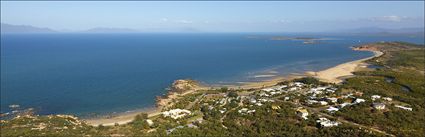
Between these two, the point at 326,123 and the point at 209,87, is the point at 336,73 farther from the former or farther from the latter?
the point at 326,123

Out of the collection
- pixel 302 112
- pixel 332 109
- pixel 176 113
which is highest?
pixel 332 109

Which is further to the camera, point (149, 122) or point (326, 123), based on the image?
point (149, 122)

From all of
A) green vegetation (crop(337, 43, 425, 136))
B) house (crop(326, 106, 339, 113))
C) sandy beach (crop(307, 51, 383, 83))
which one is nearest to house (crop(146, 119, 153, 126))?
house (crop(326, 106, 339, 113))

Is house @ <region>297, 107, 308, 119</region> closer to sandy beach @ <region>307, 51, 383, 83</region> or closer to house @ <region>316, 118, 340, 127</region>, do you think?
house @ <region>316, 118, 340, 127</region>

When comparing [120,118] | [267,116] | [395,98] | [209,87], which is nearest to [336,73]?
[395,98]

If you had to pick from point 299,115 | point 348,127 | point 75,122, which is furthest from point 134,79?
point 348,127

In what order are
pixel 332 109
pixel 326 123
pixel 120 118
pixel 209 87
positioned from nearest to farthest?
1. pixel 326 123
2. pixel 332 109
3. pixel 120 118
4. pixel 209 87

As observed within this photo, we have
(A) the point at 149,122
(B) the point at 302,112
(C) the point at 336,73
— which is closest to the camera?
(A) the point at 149,122

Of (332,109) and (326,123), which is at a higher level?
(332,109)
